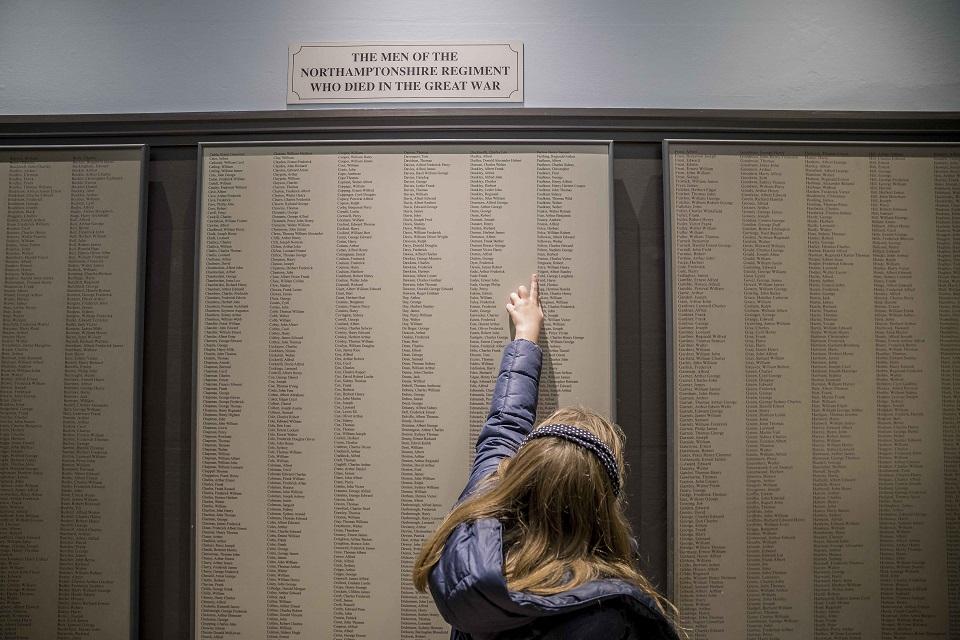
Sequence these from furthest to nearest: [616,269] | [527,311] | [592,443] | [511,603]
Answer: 1. [616,269]
2. [527,311]
3. [592,443]
4. [511,603]

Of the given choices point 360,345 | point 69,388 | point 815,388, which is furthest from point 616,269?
point 69,388

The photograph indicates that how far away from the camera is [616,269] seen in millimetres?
2037

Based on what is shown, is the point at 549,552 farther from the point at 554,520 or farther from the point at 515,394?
the point at 515,394

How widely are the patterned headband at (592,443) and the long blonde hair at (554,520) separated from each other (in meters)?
0.01

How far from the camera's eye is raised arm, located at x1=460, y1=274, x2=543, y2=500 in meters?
1.71

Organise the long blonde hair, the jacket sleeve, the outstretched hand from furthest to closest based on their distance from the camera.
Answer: the outstretched hand
the jacket sleeve
the long blonde hair

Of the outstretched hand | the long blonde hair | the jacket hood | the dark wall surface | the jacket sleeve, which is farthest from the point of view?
the dark wall surface

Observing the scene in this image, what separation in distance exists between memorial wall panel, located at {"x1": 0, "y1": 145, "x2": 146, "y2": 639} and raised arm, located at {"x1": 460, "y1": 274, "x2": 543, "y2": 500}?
1299 mm

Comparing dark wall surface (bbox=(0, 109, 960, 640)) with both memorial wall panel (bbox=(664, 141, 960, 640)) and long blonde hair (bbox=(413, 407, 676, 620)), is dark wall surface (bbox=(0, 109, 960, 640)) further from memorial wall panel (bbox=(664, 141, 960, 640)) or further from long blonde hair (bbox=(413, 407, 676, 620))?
long blonde hair (bbox=(413, 407, 676, 620))

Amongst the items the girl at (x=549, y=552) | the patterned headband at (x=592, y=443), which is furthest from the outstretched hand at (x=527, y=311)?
the patterned headband at (x=592, y=443)

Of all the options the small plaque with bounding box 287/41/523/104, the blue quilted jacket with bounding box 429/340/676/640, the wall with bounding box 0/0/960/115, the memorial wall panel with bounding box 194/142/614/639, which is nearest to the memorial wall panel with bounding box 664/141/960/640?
the wall with bounding box 0/0/960/115

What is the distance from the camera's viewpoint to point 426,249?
6.65 feet

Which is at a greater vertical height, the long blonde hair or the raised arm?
the raised arm

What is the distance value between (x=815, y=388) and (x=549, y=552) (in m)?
1.25
